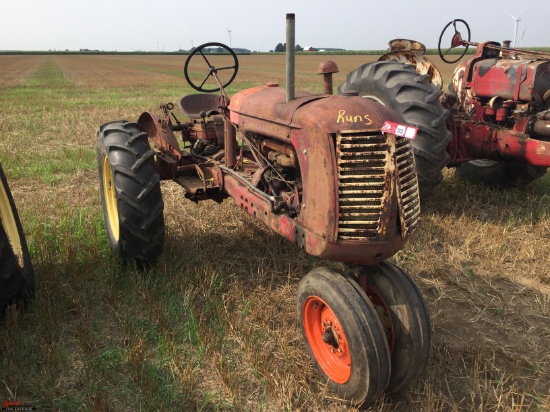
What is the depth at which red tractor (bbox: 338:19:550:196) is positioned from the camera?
4.16 m

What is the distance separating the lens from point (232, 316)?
2982 millimetres

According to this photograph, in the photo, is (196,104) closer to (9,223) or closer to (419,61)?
(9,223)

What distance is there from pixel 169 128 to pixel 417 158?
7.37 ft

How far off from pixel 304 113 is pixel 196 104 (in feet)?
8.88

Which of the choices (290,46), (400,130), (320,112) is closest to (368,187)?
(400,130)

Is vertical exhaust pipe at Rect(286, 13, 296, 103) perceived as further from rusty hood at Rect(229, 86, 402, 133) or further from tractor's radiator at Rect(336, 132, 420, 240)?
tractor's radiator at Rect(336, 132, 420, 240)

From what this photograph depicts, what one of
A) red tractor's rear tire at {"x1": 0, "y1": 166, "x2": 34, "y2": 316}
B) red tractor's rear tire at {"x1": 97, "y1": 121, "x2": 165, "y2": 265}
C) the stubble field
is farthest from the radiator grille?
red tractor's rear tire at {"x1": 0, "y1": 166, "x2": 34, "y2": 316}

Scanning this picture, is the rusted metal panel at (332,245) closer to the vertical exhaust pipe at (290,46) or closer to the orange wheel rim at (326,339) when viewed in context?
the orange wheel rim at (326,339)

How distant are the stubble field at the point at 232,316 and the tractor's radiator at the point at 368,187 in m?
0.85

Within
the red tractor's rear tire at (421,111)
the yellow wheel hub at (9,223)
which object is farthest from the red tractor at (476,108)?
the yellow wheel hub at (9,223)

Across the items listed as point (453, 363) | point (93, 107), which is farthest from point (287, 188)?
point (93, 107)

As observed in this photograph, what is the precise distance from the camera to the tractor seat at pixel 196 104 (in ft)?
15.8

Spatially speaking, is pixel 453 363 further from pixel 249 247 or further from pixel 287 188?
pixel 249 247

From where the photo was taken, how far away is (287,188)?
114 inches
